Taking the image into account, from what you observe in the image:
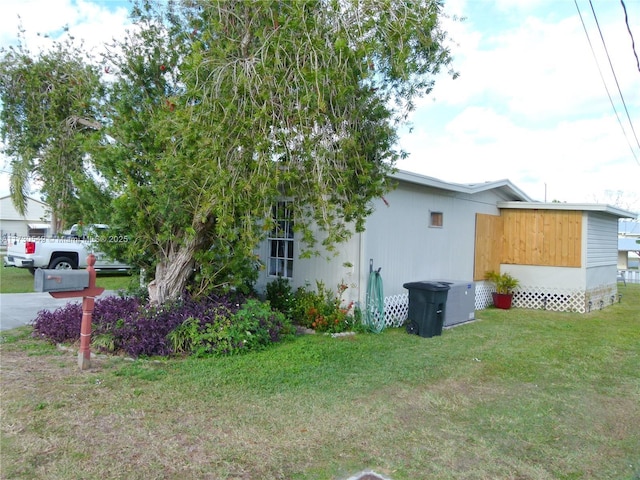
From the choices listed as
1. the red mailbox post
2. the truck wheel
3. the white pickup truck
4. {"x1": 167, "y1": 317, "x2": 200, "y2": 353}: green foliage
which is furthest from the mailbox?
the truck wheel

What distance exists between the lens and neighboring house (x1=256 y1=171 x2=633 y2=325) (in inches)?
339

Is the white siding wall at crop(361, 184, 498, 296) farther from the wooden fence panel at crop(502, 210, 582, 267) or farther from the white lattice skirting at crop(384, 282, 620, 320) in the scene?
the wooden fence panel at crop(502, 210, 582, 267)

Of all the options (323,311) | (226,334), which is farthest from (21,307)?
(323,311)

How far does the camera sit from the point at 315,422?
411cm

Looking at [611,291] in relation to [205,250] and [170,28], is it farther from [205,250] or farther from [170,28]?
[170,28]

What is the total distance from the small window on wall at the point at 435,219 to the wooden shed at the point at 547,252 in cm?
173

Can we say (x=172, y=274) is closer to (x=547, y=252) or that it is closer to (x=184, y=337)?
(x=184, y=337)

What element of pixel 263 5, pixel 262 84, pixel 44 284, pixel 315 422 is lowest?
pixel 315 422

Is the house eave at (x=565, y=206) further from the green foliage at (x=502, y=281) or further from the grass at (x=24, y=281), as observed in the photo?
the grass at (x=24, y=281)

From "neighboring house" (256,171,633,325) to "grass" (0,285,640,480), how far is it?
202 cm

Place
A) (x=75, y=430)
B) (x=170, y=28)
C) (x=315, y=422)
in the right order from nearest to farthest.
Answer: (x=75, y=430)
(x=315, y=422)
(x=170, y=28)

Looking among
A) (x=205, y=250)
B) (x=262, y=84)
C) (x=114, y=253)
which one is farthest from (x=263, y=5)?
(x=114, y=253)

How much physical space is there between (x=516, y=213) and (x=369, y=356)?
8046 millimetres

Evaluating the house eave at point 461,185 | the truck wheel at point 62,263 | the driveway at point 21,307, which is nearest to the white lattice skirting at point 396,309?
the house eave at point 461,185
